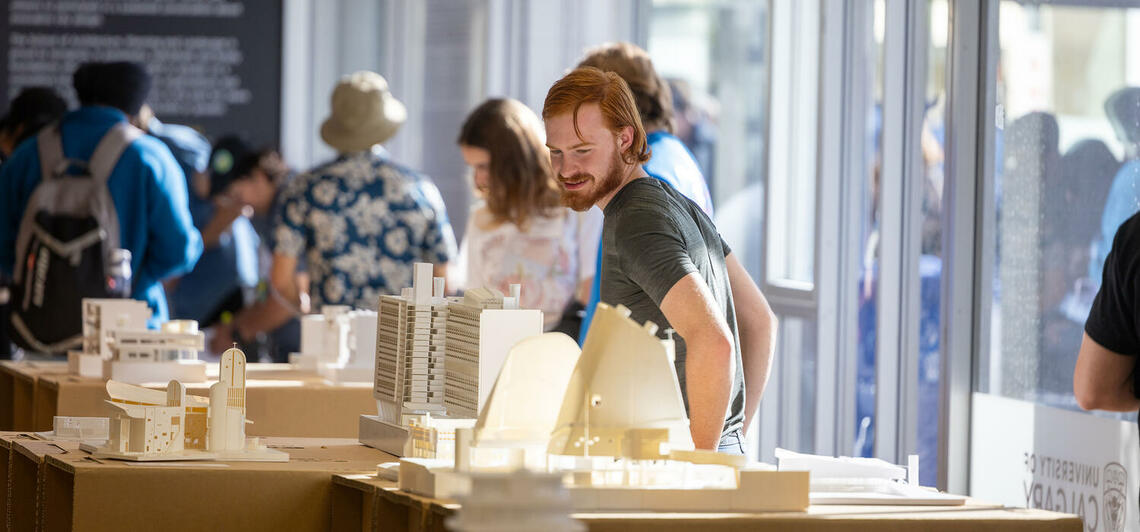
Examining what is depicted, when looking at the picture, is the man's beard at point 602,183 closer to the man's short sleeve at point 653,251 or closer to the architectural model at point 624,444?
the man's short sleeve at point 653,251

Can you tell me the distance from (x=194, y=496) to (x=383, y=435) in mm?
500

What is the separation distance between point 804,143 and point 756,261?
48.5 inches

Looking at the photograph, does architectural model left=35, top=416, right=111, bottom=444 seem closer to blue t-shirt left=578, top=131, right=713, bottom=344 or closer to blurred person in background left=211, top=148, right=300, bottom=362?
blue t-shirt left=578, top=131, right=713, bottom=344

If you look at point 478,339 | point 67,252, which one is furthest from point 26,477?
point 67,252

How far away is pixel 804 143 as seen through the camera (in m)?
5.39

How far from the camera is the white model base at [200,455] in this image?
2.84 metres

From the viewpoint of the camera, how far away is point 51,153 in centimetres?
532

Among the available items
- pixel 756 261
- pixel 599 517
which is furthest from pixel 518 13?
pixel 599 517

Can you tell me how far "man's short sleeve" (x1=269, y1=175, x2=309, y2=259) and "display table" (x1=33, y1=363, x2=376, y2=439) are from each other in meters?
1.31

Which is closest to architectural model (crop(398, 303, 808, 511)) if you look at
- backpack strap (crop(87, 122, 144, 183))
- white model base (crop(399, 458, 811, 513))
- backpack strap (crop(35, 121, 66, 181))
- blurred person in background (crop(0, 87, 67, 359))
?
white model base (crop(399, 458, 811, 513))

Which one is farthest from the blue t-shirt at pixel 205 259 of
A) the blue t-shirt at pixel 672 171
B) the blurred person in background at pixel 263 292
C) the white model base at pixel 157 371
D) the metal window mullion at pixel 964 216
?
the blue t-shirt at pixel 672 171

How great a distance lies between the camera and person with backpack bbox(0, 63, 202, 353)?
17.0 ft

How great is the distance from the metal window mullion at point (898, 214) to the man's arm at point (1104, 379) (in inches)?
55.9

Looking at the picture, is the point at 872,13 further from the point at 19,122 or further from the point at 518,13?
the point at 19,122
